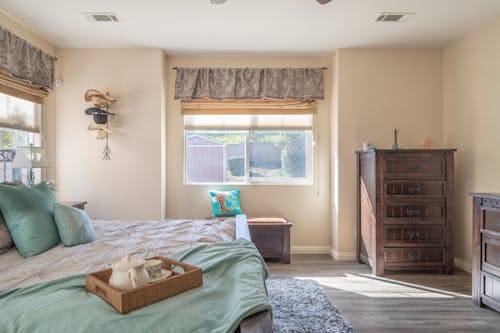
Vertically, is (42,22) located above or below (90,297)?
above

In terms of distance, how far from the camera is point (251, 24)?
326 cm

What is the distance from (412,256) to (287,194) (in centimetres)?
165

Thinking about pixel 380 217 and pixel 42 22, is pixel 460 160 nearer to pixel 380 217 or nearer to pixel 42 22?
pixel 380 217

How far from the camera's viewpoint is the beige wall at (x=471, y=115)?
3111 mm

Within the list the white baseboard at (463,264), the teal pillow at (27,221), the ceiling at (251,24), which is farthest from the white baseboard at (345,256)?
the teal pillow at (27,221)

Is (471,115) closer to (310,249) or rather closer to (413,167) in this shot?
(413,167)

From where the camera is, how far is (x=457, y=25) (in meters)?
3.29

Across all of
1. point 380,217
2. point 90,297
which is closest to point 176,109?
point 380,217

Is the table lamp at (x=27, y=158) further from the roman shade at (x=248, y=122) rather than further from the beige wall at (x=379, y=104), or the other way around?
the beige wall at (x=379, y=104)

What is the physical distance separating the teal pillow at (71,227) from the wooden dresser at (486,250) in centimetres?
309

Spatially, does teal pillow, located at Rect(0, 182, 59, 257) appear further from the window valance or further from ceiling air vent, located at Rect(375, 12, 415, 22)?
ceiling air vent, located at Rect(375, 12, 415, 22)

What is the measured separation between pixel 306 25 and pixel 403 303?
2.90 meters

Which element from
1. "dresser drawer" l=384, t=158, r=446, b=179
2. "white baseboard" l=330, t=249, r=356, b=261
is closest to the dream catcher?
"white baseboard" l=330, t=249, r=356, b=261

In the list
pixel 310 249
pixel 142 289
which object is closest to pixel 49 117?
pixel 142 289
